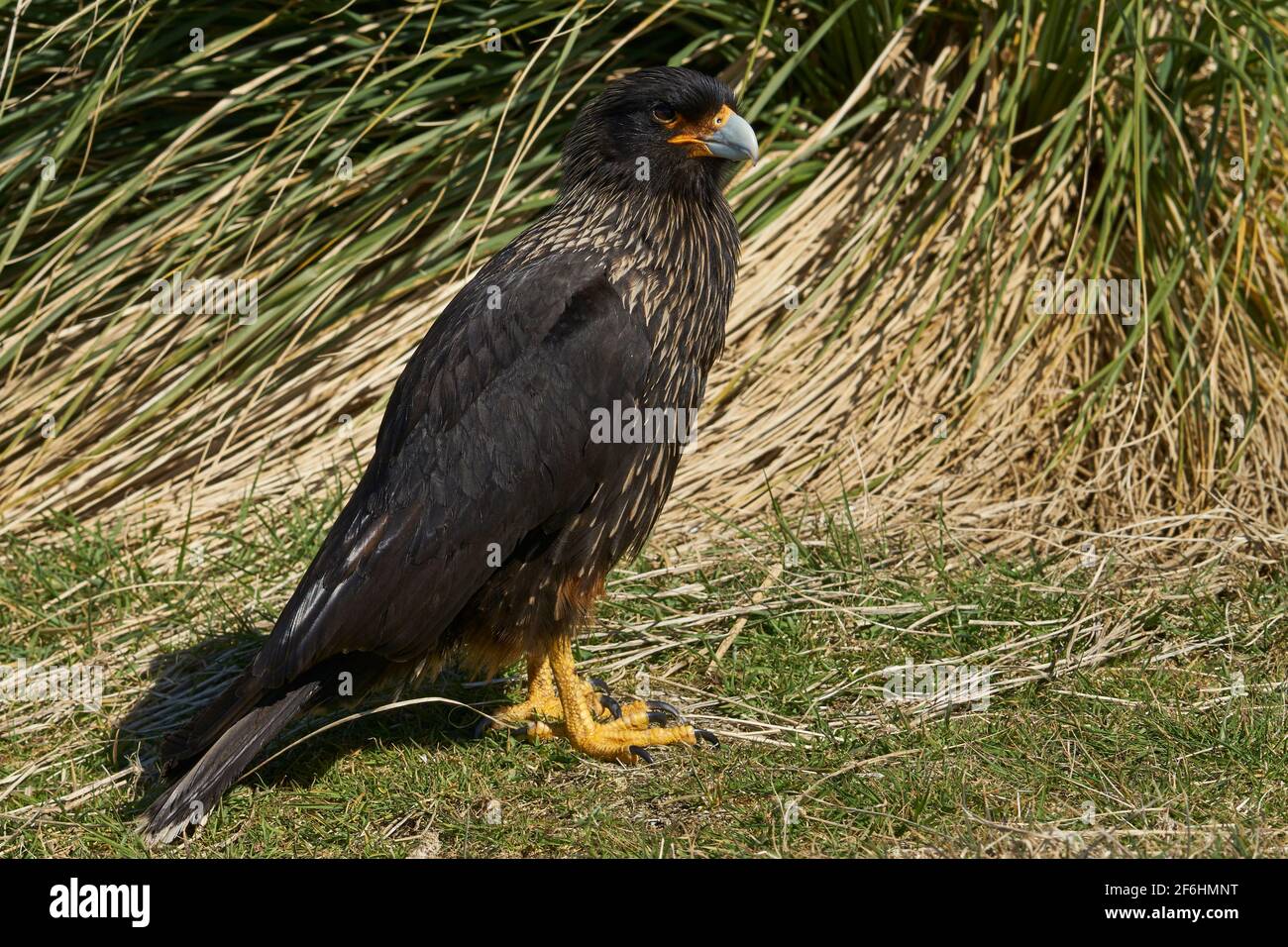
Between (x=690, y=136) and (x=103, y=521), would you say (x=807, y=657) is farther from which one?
(x=103, y=521)

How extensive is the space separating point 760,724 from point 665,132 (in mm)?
1568

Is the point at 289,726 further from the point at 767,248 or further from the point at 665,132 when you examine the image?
the point at 767,248

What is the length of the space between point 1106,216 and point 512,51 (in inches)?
85.7

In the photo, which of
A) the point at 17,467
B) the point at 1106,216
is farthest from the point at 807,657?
the point at 17,467

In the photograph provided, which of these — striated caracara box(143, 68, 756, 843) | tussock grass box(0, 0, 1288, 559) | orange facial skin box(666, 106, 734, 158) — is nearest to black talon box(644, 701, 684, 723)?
striated caracara box(143, 68, 756, 843)

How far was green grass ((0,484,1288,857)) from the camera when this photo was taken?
10.5 ft

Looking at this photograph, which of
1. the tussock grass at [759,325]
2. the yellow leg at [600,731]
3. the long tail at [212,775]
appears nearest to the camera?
the long tail at [212,775]

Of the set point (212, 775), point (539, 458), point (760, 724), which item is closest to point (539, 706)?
point (760, 724)

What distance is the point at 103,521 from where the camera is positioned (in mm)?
4762

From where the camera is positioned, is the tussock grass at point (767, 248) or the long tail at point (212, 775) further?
the tussock grass at point (767, 248)

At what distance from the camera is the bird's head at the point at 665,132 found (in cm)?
360

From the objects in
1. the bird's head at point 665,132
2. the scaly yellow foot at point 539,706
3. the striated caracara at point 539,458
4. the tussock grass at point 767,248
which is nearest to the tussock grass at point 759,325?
the tussock grass at point 767,248

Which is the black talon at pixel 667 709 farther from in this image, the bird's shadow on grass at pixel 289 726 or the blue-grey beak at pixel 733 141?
the blue-grey beak at pixel 733 141

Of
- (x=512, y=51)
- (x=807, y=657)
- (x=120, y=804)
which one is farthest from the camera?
(x=512, y=51)
